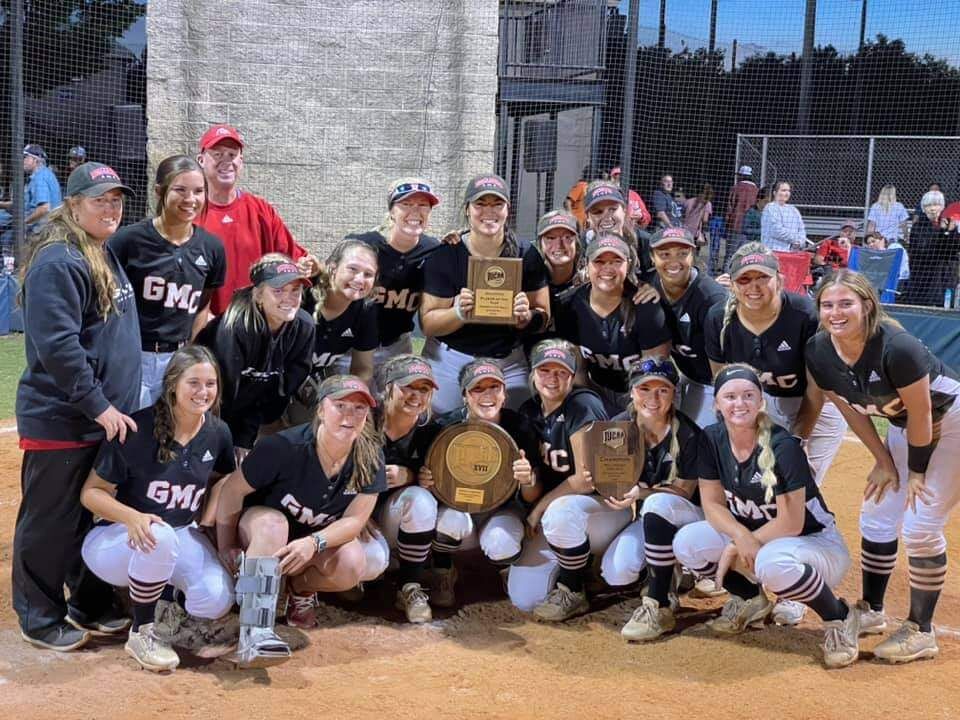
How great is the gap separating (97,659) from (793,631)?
274 centimetres

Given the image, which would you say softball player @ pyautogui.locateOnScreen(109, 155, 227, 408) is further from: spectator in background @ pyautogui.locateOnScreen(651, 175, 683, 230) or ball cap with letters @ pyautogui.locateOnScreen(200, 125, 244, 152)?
spectator in background @ pyautogui.locateOnScreen(651, 175, 683, 230)

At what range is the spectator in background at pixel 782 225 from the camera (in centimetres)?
1292

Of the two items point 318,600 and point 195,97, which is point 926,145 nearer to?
point 195,97

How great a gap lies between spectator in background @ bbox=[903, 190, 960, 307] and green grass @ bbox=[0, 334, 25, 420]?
957 centimetres

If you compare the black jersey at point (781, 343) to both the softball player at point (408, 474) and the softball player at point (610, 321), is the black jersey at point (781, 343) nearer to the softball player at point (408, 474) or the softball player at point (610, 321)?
the softball player at point (610, 321)

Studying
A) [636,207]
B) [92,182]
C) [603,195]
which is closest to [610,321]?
[603,195]

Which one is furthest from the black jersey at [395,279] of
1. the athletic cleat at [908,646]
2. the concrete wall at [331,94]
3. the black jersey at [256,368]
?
the concrete wall at [331,94]

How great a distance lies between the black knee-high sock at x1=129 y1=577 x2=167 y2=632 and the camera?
3844mm

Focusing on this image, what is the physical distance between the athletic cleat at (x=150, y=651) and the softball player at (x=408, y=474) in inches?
40.6

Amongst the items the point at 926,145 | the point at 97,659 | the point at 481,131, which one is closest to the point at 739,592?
the point at 97,659

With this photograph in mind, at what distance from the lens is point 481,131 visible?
12961 mm

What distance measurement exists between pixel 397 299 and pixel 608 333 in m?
1.04

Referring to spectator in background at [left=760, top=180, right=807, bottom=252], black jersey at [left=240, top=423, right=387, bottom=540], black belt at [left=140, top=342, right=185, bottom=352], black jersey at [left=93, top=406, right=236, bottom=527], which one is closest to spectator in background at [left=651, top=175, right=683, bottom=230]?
spectator in background at [left=760, top=180, right=807, bottom=252]

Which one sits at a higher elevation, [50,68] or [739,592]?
[50,68]
